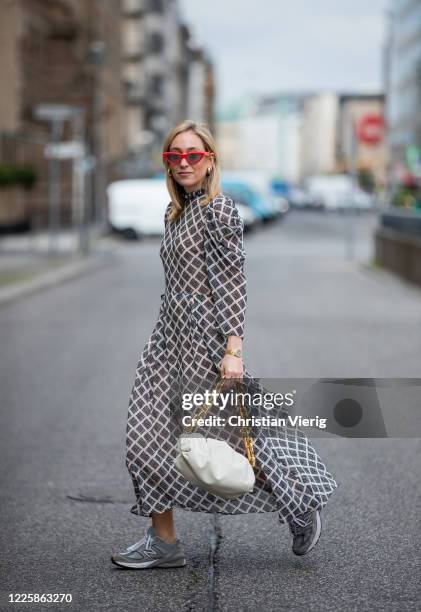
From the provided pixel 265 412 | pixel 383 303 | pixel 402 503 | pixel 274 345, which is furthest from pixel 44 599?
pixel 383 303

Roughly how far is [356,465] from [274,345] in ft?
20.7

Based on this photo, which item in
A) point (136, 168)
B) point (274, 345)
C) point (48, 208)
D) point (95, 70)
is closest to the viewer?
point (274, 345)

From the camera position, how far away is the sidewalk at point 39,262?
22062 mm

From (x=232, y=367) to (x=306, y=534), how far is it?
768mm

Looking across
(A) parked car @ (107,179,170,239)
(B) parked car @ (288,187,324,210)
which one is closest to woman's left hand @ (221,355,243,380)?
(A) parked car @ (107,179,170,239)

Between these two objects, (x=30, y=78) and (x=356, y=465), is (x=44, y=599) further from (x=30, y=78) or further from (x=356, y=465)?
(x=30, y=78)

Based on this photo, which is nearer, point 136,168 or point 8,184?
point 8,184

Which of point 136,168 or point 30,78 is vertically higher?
point 30,78

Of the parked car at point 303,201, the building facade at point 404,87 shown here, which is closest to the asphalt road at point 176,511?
the parked car at point 303,201

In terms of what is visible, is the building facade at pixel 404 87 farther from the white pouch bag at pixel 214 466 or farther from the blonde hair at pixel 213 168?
the white pouch bag at pixel 214 466

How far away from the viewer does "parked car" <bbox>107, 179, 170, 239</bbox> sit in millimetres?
46906

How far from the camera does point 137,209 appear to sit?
1849 inches

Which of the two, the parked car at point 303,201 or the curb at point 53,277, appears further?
the parked car at point 303,201

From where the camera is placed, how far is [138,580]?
5121 mm
